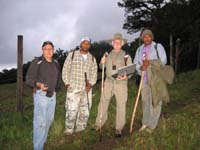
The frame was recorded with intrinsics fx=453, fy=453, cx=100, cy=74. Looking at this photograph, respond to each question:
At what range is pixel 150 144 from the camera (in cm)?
776

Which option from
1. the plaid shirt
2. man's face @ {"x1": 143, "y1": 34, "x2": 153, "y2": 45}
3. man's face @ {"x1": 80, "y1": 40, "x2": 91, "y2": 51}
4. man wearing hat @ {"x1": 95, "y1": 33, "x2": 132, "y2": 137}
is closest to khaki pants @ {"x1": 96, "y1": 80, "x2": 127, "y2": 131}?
man wearing hat @ {"x1": 95, "y1": 33, "x2": 132, "y2": 137}

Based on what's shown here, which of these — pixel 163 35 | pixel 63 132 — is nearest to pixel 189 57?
pixel 163 35

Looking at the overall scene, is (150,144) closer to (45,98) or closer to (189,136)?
(189,136)

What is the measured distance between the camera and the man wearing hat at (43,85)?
743 centimetres

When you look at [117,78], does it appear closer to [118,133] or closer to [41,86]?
[118,133]

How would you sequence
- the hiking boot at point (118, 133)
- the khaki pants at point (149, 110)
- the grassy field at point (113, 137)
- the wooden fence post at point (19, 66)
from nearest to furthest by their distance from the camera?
the grassy field at point (113, 137), the khaki pants at point (149, 110), the hiking boot at point (118, 133), the wooden fence post at point (19, 66)

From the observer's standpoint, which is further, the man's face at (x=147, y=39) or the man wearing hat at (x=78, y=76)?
the man wearing hat at (x=78, y=76)

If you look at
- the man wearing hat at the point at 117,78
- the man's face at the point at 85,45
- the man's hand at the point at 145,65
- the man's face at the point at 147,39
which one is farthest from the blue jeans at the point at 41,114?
the man's face at the point at 147,39

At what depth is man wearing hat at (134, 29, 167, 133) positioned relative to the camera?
28.2 feet

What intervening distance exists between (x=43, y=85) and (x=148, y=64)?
221 cm

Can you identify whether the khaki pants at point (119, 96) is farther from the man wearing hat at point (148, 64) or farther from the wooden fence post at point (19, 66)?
the wooden fence post at point (19, 66)

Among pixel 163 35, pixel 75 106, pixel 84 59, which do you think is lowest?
pixel 75 106

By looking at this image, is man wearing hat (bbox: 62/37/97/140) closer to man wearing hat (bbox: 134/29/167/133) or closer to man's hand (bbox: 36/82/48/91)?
man wearing hat (bbox: 134/29/167/133)

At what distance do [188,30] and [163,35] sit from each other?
69.9 inches
